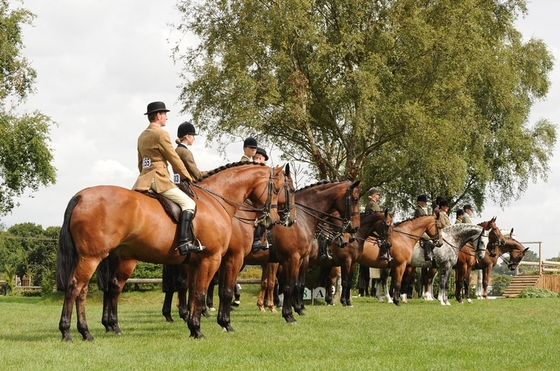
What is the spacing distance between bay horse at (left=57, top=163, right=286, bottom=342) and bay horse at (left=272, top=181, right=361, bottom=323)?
9.00ft

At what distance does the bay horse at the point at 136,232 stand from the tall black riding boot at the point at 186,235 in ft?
0.51

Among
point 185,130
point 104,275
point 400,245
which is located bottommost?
point 104,275

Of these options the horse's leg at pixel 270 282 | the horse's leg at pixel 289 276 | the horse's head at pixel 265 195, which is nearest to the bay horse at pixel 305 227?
the horse's leg at pixel 289 276

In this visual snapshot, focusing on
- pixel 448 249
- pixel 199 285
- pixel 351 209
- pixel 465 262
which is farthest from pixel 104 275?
pixel 465 262

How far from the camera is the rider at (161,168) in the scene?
1170 centimetres

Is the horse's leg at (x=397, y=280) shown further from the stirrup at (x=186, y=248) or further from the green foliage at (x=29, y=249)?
the green foliage at (x=29, y=249)

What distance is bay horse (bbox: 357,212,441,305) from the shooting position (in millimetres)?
24109

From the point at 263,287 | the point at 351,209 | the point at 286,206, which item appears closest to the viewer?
the point at 286,206

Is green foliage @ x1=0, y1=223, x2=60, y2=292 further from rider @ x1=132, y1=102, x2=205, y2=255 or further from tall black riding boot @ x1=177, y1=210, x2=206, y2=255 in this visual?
tall black riding boot @ x1=177, y1=210, x2=206, y2=255

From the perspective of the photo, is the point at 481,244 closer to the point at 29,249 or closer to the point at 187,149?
the point at 187,149

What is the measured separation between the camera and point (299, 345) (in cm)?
1119

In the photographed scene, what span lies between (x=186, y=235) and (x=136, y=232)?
2.28ft

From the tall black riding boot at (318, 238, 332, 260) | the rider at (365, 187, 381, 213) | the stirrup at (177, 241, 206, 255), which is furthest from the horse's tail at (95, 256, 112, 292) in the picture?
the rider at (365, 187, 381, 213)

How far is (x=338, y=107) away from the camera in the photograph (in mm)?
34219
